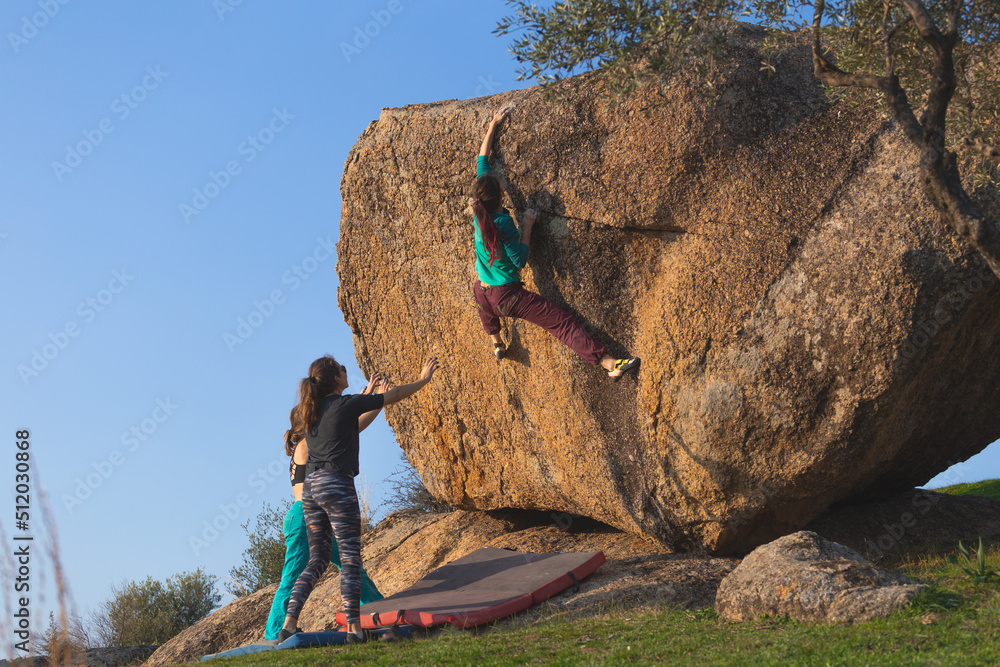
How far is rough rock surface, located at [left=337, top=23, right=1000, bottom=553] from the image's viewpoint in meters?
8.92

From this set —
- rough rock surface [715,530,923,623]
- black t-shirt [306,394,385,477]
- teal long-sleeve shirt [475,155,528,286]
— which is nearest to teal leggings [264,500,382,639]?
black t-shirt [306,394,385,477]

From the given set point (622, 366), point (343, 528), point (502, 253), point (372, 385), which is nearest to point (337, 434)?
point (343, 528)

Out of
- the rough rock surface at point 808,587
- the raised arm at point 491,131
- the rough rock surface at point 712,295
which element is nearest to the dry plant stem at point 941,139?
the rough rock surface at point 712,295

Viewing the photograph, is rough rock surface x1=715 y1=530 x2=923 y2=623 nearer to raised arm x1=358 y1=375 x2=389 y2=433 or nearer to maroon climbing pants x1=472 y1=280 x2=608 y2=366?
maroon climbing pants x1=472 y1=280 x2=608 y2=366

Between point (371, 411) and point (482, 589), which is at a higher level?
point (371, 411)

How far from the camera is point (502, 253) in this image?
9984mm

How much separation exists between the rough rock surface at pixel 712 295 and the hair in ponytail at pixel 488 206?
473 mm

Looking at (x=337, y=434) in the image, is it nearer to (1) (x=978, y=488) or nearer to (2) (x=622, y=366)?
(2) (x=622, y=366)

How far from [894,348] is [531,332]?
13.8 ft

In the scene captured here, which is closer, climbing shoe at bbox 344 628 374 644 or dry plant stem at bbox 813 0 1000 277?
dry plant stem at bbox 813 0 1000 277

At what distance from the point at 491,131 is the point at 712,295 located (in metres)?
3.33

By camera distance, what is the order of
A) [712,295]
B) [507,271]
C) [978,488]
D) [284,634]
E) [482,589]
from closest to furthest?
[284,634], [712,295], [482,589], [507,271], [978,488]

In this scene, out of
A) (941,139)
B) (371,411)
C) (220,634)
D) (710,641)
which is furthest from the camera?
(220,634)

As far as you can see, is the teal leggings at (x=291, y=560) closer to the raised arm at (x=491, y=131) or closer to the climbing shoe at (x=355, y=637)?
the climbing shoe at (x=355, y=637)
